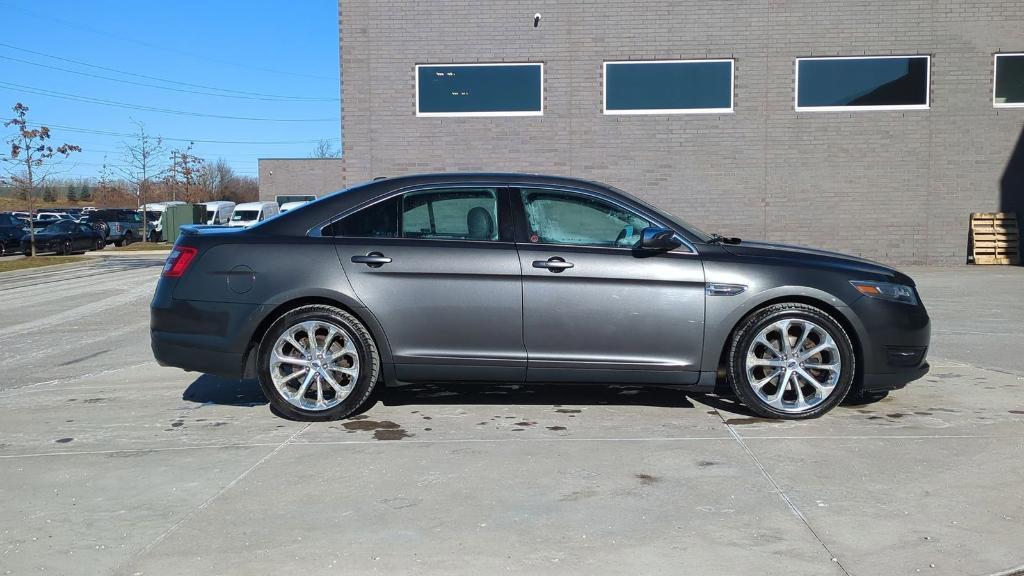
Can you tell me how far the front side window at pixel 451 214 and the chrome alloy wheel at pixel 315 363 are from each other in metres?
0.84

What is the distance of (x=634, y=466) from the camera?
4926 millimetres

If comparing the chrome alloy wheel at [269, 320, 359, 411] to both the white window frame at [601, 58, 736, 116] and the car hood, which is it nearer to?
the car hood

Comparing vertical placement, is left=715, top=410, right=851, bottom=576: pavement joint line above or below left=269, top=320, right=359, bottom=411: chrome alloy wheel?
below

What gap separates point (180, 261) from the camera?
607 cm

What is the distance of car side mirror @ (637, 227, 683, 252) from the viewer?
5.75 meters

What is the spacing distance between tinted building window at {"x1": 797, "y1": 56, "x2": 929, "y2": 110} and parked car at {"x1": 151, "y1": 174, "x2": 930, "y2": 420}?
45.5ft

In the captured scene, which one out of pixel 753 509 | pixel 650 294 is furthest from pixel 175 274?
pixel 753 509

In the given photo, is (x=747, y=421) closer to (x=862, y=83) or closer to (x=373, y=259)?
(x=373, y=259)

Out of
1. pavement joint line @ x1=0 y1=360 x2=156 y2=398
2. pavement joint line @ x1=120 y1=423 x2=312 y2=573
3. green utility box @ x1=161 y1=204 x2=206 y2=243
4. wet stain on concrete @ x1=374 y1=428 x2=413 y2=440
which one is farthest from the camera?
green utility box @ x1=161 y1=204 x2=206 y2=243

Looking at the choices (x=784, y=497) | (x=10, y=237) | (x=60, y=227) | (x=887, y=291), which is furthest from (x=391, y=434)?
(x=10, y=237)

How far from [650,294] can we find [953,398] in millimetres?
2530

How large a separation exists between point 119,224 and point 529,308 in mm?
Answer: 43052

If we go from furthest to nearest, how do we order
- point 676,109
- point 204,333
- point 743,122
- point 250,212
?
point 250,212, point 676,109, point 743,122, point 204,333

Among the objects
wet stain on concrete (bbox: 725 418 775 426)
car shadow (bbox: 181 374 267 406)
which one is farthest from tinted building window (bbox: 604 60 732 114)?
wet stain on concrete (bbox: 725 418 775 426)
